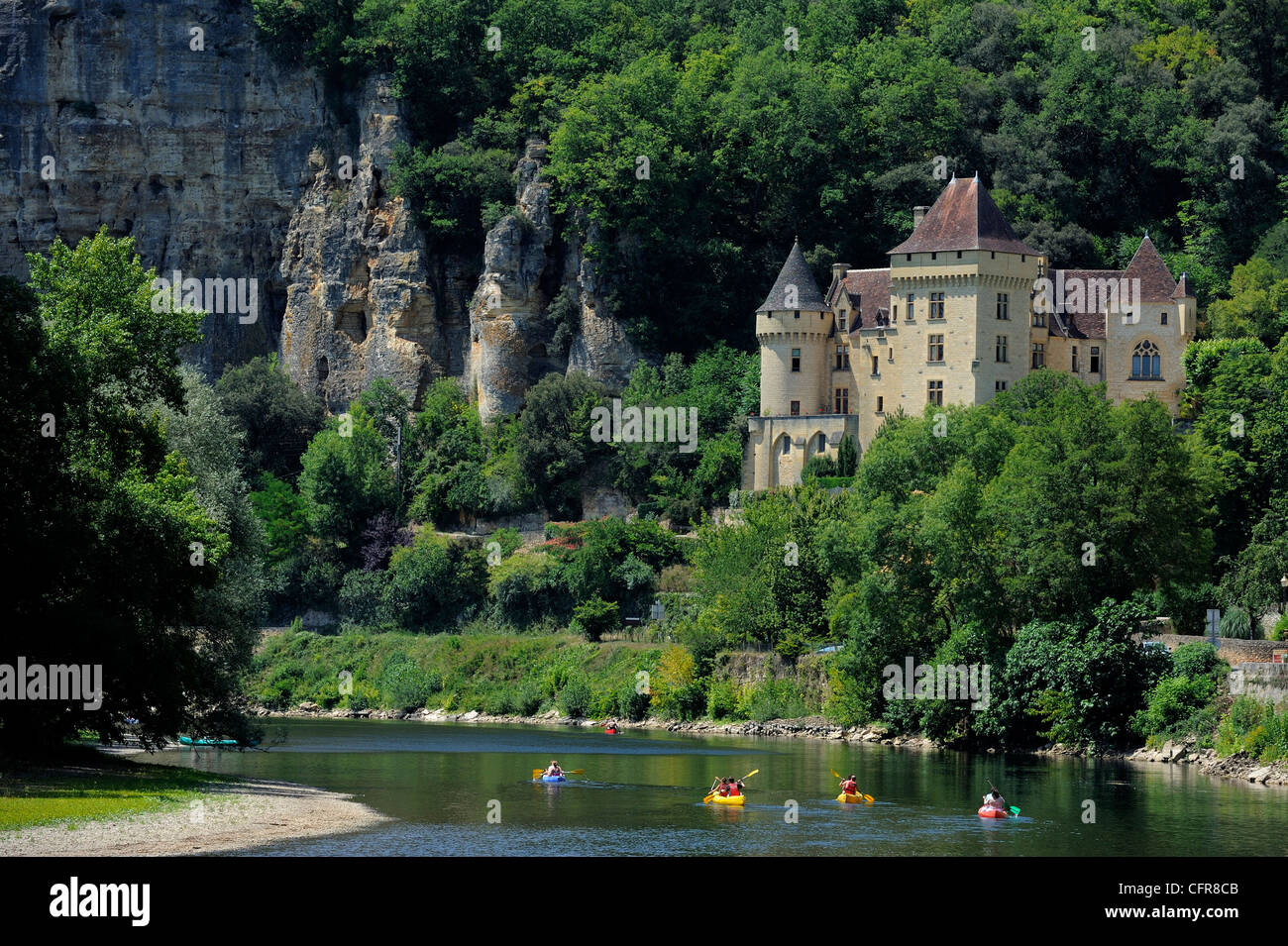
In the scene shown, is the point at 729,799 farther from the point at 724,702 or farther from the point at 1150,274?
the point at 1150,274

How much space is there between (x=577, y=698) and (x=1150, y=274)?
31352 mm

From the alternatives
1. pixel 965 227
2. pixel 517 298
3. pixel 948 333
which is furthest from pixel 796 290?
pixel 517 298

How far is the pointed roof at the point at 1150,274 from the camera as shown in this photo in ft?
292

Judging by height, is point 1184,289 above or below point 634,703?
above

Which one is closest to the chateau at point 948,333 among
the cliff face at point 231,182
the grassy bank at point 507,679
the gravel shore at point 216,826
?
the grassy bank at point 507,679

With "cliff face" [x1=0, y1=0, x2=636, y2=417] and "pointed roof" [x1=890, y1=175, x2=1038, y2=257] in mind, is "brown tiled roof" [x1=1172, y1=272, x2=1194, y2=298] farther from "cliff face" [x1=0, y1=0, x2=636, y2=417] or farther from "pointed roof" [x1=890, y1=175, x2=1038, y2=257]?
"cliff face" [x1=0, y1=0, x2=636, y2=417]

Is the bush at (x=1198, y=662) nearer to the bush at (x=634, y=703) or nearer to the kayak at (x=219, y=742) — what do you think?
the bush at (x=634, y=703)

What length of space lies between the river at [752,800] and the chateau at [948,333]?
23.5 meters

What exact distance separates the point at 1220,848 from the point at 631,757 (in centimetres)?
2556

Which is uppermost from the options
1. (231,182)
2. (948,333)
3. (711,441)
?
(231,182)

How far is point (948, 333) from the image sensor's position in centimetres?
8950

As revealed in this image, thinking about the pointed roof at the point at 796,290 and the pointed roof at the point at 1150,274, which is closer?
the pointed roof at the point at 1150,274
